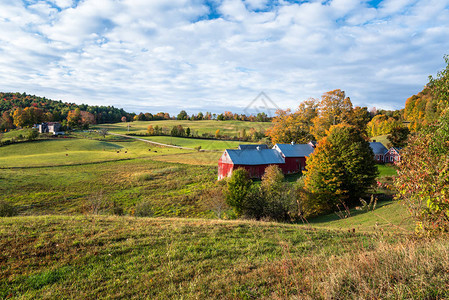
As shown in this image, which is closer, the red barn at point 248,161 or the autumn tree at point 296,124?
the red barn at point 248,161

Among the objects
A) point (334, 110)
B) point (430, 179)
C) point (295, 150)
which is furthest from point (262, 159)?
point (430, 179)

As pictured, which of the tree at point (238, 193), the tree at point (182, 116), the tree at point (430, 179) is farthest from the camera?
the tree at point (182, 116)

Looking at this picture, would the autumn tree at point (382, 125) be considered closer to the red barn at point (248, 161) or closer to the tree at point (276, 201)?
the red barn at point (248, 161)

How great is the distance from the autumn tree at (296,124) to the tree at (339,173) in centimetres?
2856

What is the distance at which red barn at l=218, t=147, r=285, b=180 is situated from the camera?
45.8m

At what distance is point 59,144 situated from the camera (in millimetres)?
77062

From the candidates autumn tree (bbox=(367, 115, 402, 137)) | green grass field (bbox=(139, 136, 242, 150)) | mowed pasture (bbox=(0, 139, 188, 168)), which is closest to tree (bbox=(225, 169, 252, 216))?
mowed pasture (bbox=(0, 139, 188, 168))

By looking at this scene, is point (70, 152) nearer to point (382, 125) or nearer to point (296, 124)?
point (296, 124)

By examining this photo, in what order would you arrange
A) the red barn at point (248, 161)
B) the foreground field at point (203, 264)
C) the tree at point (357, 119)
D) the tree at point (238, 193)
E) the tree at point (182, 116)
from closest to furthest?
1. the foreground field at point (203, 264)
2. the tree at point (238, 193)
3. the red barn at point (248, 161)
4. the tree at point (357, 119)
5. the tree at point (182, 116)

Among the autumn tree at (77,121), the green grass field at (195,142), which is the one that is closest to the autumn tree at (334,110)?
the green grass field at (195,142)

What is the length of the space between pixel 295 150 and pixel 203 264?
156 ft

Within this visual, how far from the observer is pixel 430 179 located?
7.88 metres

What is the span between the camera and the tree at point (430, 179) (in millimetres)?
7359

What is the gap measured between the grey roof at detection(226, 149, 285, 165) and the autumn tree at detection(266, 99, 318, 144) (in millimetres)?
12412
